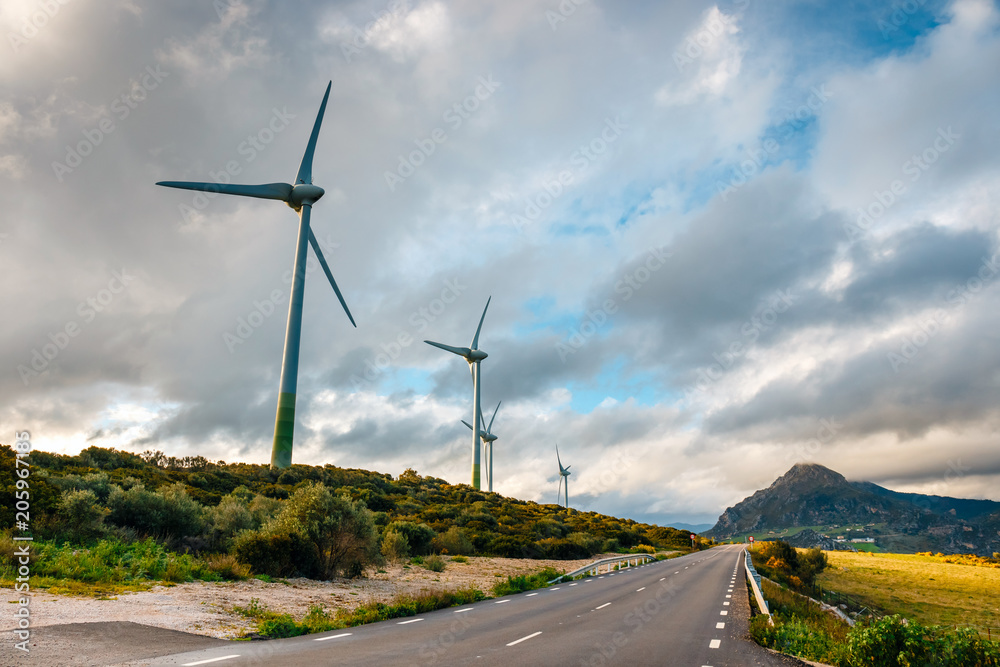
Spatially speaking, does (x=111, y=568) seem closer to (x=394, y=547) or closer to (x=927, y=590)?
(x=394, y=547)

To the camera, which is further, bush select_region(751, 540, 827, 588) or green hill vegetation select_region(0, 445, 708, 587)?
bush select_region(751, 540, 827, 588)

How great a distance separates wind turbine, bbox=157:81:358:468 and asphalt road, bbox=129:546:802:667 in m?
31.1

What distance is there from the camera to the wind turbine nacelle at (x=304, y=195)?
51719 millimetres

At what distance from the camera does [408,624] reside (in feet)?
48.8

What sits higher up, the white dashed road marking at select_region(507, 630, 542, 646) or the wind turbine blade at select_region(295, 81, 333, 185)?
the wind turbine blade at select_region(295, 81, 333, 185)

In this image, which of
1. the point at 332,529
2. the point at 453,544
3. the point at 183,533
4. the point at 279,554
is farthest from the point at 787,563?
the point at 183,533

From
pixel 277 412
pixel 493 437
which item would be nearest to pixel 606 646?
pixel 277 412

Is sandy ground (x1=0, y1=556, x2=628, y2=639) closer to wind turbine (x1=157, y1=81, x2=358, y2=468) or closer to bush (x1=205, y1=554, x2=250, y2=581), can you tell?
bush (x1=205, y1=554, x2=250, y2=581)

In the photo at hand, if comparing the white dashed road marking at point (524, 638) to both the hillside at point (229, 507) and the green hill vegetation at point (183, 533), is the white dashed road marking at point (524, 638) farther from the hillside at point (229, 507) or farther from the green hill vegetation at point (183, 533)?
the hillside at point (229, 507)

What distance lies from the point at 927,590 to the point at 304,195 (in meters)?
72.1

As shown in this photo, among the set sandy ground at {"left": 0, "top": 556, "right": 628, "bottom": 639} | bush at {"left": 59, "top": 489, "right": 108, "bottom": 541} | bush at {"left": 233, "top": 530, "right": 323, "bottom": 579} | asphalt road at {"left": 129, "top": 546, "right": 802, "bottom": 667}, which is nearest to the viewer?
asphalt road at {"left": 129, "top": 546, "right": 802, "bottom": 667}

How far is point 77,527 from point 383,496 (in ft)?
115

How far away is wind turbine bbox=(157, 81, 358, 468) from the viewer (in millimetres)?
46469

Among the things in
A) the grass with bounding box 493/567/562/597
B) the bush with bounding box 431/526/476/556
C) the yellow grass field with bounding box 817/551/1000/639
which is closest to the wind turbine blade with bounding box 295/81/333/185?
the bush with bounding box 431/526/476/556
